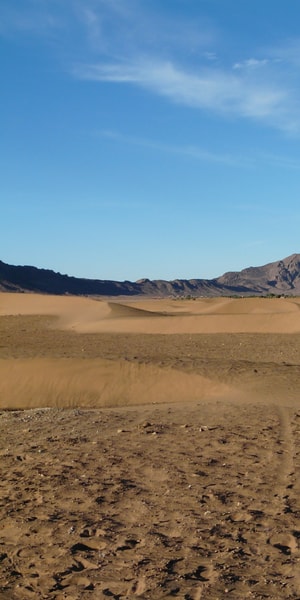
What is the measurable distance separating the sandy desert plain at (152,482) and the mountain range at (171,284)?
65.9 metres

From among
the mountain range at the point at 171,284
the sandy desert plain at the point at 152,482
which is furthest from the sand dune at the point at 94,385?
the mountain range at the point at 171,284

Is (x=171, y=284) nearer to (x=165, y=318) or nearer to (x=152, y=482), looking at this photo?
(x=165, y=318)

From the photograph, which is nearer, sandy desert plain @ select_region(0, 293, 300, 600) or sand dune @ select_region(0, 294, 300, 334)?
sandy desert plain @ select_region(0, 293, 300, 600)

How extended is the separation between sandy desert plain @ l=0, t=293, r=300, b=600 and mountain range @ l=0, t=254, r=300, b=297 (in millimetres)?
65945

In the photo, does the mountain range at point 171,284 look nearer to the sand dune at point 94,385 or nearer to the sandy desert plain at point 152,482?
the sand dune at point 94,385

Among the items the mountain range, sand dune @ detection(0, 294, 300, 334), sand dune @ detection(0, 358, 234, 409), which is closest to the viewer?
sand dune @ detection(0, 358, 234, 409)

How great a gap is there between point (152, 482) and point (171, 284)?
126527mm

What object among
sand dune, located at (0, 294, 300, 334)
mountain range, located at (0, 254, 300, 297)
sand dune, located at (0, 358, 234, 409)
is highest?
mountain range, located at (0, 254, 300, 297)

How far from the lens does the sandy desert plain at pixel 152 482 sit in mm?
4262

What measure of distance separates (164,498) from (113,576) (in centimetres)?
150

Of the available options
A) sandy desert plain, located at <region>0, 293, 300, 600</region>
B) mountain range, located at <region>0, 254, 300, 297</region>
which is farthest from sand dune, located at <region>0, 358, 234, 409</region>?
mountain range, located at <region>0, 254, 300, 297</region>

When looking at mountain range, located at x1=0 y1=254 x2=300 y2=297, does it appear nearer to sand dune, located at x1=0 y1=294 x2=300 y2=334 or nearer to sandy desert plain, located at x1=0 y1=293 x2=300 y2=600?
sand dune, located at x1=0 y1=294 x2=300 y2=334

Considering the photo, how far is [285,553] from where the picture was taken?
454 cm

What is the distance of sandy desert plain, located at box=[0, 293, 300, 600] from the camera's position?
168 inches
